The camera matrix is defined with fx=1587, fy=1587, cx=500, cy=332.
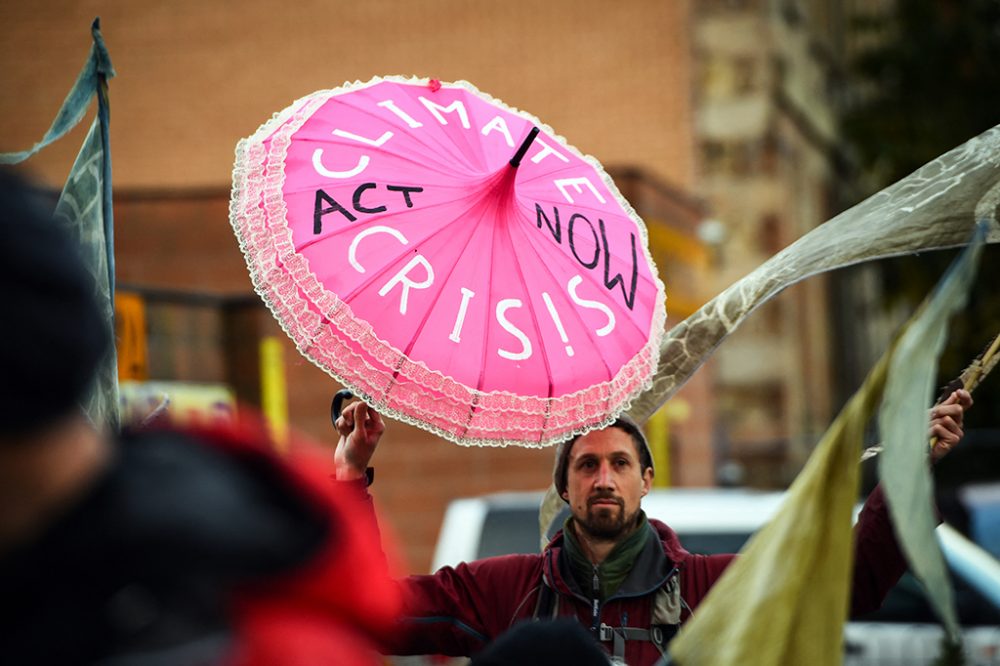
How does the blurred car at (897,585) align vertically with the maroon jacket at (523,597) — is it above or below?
below

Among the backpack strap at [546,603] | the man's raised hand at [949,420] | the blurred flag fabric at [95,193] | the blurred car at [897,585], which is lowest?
the blurred car at [897,585]

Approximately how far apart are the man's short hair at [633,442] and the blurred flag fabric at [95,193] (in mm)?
1227

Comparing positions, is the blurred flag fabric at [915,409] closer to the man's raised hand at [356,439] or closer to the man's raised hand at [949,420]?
the man's raised hand at [949,420]

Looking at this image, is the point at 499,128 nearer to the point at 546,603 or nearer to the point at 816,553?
the point at 546,603

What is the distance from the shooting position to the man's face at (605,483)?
374cm

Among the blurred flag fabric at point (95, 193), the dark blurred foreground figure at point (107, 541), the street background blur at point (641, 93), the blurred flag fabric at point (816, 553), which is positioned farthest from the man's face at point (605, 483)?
the street background blur at point (641, 93)

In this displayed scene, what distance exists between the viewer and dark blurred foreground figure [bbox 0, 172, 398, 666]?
1.31 m

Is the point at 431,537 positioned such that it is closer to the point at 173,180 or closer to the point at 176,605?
the point at 173,180

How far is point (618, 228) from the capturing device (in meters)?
3.88

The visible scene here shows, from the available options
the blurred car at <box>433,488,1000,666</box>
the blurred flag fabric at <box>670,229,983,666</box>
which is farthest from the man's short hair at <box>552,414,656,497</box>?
the blurred car at <box>433,488,1000,666</box>

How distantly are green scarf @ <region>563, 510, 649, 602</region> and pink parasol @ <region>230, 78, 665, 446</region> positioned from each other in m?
0.31

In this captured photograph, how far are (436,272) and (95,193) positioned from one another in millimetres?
752

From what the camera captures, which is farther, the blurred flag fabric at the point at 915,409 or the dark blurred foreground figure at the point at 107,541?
the blurred flag fabric at the point at 915,409

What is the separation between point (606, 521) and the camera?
373cm
